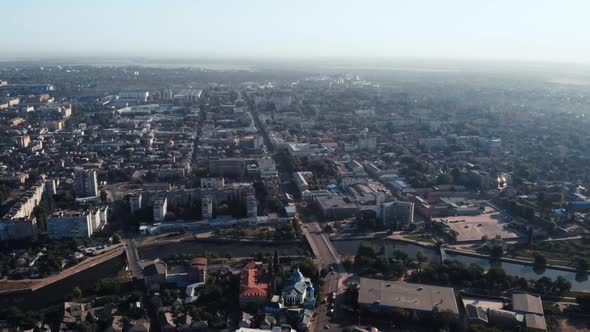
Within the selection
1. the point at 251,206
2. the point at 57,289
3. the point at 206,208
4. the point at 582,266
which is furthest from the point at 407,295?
the point at 57,289

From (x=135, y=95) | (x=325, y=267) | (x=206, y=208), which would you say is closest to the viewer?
(x=325, y=267)

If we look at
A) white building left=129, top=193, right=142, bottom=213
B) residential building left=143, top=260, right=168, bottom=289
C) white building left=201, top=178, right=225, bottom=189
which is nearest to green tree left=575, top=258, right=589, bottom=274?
residential building left=143, top=260, right=168, bottom=289

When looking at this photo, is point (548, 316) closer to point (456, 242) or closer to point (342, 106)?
point (456, 242)

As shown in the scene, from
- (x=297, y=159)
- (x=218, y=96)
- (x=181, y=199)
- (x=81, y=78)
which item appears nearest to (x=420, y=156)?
(x=297, y=159)

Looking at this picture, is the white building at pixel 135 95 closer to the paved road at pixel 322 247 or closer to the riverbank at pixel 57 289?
the paved road at pixel 322 247

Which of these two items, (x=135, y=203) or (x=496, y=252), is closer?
(x=496, y=252)

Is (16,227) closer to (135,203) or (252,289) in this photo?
(135,203)

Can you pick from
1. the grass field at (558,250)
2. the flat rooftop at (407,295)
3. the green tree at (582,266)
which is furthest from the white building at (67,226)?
the green tree at (582,266)

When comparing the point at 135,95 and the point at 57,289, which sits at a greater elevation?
the point at 135,95
